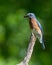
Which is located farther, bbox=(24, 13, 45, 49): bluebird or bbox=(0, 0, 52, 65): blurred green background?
bbox=(0, 0, 52, 65): blurred green background

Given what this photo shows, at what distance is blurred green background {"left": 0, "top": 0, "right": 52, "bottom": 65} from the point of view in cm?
198

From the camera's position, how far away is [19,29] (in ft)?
6.62

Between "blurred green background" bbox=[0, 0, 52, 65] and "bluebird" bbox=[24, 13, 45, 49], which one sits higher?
"bluebird" bbox=[24, 13, 45, 49]

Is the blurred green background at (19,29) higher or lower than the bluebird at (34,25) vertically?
lower

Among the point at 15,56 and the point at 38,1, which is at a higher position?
the point at 38,1

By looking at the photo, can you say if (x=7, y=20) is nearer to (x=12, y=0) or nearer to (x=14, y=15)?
(x=14, y=15)

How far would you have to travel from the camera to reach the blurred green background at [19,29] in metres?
1.98

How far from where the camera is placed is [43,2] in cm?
223

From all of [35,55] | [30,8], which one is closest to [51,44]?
[35,55]

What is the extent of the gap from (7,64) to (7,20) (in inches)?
10.7

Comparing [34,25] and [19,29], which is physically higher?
[34,25]

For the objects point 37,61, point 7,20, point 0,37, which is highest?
point 7,20

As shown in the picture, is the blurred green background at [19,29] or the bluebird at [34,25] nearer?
the bluebird at [34,25]

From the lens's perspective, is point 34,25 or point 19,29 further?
point 19,29
